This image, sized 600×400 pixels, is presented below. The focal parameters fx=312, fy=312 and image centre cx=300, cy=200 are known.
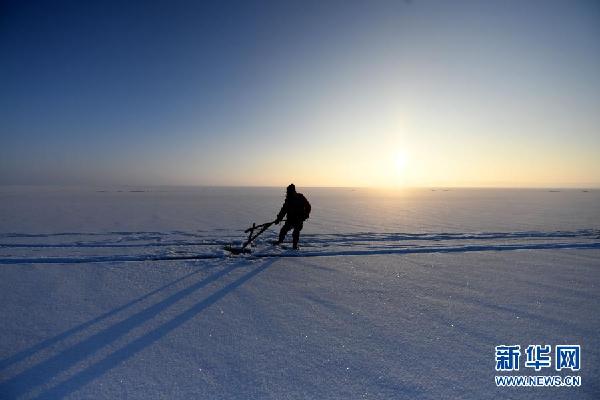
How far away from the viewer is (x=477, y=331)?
403 cm

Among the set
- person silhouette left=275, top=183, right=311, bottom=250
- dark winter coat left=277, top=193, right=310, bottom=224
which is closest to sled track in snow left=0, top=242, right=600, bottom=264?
person silhouette left=275, top=183, right=311, bottom=250

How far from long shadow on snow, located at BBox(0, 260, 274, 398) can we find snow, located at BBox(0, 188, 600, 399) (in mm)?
18

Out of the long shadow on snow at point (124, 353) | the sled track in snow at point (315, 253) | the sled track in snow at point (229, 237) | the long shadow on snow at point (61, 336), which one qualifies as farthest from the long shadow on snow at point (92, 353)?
the sled track in snow at point (229, 237)

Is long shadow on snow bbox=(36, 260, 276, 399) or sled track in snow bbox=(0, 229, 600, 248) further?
sled track in snow bbox=(0, 229, 600, 248)

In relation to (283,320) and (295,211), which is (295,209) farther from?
(283,320)

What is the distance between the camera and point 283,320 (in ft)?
14.3

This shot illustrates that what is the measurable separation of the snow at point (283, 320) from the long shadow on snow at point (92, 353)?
2 centimetres

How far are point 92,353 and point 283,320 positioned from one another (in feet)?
7.40

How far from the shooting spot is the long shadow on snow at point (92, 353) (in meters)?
2.92

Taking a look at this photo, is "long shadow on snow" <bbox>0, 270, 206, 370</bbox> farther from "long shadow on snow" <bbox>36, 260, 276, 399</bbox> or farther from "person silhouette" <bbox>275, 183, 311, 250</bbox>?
"person silhouette" <bbox>275, 183, 311, 250</bbox>

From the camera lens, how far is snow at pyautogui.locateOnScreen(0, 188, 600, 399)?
301 centimetres

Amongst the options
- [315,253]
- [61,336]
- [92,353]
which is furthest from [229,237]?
[92,353]

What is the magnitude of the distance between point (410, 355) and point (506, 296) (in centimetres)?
293

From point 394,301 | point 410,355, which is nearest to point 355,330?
point 410,355
